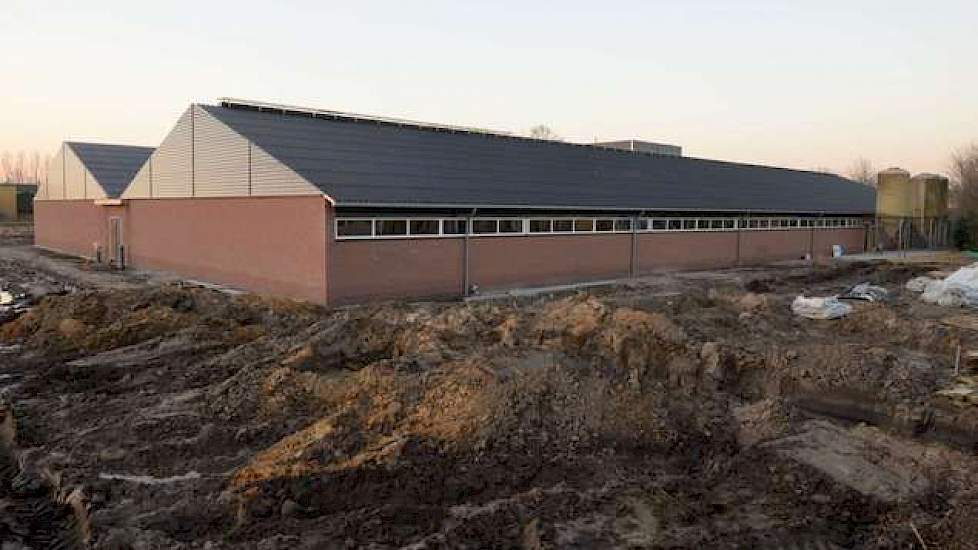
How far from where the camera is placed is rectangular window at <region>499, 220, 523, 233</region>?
22812mm

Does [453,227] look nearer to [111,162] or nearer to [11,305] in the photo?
[11,305]

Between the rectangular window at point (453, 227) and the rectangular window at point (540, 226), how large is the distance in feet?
10.0

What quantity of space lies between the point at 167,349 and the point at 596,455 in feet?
29.9

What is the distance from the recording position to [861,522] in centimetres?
734

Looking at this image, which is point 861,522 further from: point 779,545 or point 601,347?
point 601,347

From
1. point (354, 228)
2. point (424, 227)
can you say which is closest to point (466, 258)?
point (424, 227)

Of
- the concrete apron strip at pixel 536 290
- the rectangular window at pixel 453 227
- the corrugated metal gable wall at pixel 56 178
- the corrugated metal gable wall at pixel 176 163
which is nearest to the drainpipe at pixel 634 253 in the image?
the concrete apron strip at pixel 536 290

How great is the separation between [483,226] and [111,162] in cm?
2397

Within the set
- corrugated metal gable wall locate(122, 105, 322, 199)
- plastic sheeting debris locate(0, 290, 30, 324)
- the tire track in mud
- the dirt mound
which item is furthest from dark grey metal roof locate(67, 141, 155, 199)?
the tire track in mud

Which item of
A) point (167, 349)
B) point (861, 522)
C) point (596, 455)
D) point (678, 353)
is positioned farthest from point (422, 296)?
point (861, 522)

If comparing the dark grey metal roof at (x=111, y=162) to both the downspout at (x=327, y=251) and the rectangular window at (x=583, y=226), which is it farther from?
the rectangular window at (x=583, y=226)

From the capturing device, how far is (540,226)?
24.2 m

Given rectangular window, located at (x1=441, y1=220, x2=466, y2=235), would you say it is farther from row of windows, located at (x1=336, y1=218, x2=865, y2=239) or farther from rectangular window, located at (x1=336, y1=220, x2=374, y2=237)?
rectangular window, located at (x1=336, y1=220, x2=374, y2=237)

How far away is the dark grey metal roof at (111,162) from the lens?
34.6 metres
